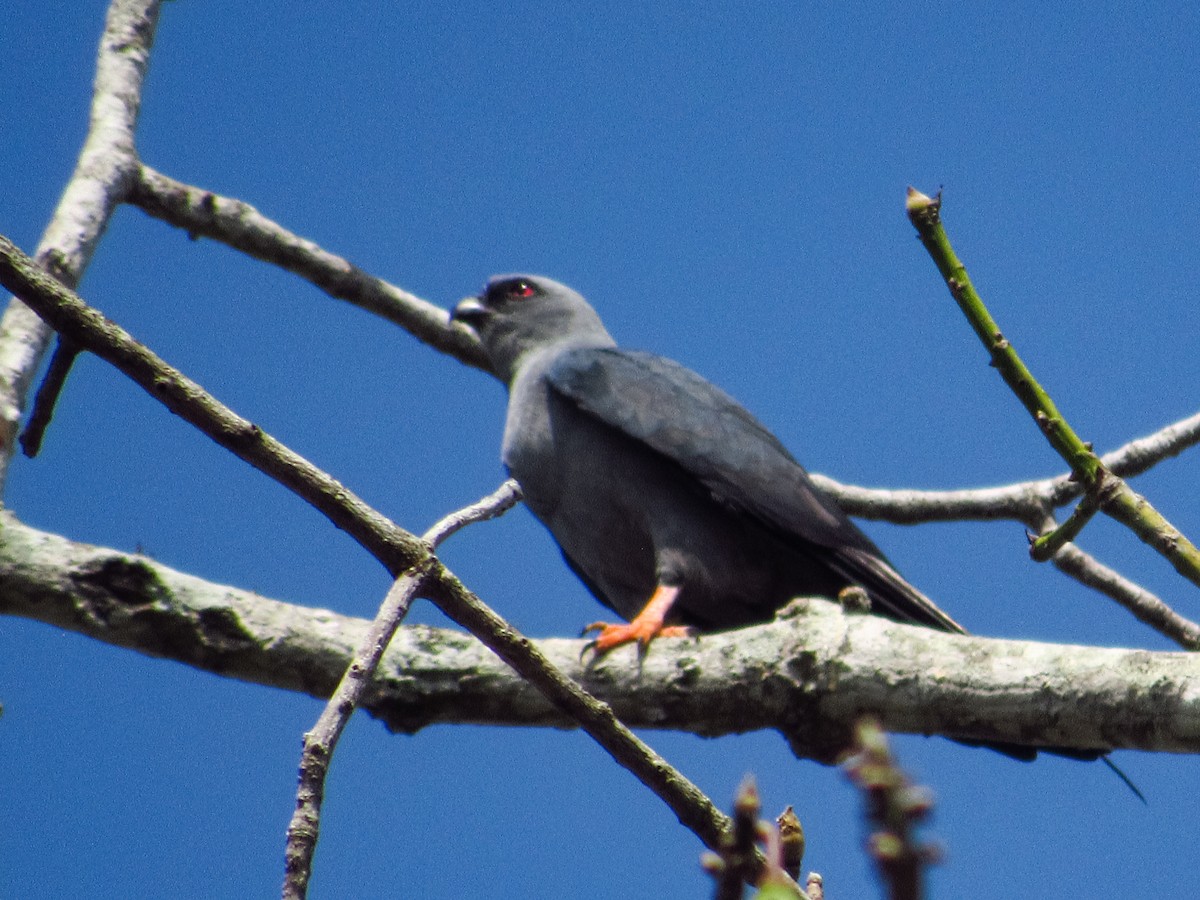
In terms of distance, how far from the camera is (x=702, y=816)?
7.06 feet

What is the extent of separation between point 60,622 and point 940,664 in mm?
2421

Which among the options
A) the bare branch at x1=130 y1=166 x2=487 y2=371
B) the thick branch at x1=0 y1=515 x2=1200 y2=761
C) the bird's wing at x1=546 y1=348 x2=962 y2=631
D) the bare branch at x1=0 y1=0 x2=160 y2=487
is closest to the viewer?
the thick branch at x1=0 y1=515 x2=1200 y2=761

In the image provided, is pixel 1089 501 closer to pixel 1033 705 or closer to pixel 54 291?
pixel 1033 705

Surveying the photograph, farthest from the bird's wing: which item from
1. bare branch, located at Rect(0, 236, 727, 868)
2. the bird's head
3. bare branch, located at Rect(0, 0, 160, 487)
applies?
bare branch, located at Rect(0, 236, 727, 868)

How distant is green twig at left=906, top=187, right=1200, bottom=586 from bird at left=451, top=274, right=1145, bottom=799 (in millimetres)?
1806

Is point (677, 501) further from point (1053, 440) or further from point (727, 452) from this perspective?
point (1053, 440)

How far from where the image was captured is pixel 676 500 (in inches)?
229

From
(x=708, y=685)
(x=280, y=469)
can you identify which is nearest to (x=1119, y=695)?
(x=708, y=685)

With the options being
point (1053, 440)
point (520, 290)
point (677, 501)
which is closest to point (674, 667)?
point (1053, 440)

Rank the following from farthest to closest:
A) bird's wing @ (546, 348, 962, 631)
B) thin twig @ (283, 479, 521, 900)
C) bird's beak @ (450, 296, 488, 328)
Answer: bird's beak @ (450, 296, 488, 328), bird's wing @ (546, 348, 962, 631), thin twig @ (283, 479, 521, 900)

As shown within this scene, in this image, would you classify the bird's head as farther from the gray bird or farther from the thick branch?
the thick branch

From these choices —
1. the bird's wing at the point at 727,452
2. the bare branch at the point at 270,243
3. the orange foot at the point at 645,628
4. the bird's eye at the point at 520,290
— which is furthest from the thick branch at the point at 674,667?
the bird's eye at the point at 520,290

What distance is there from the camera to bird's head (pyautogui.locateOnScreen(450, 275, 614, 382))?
734 cm

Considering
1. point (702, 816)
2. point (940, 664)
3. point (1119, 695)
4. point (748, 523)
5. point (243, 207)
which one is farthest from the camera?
point (243, 207)
